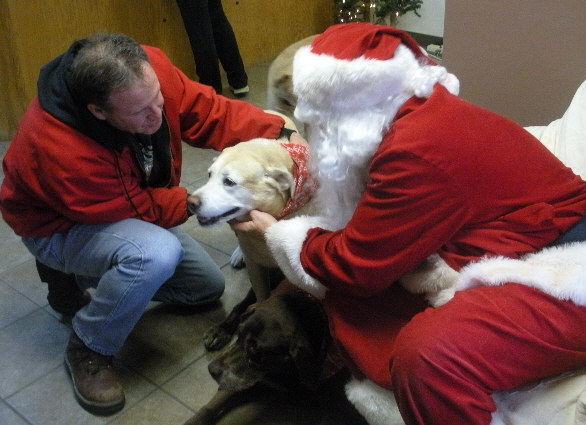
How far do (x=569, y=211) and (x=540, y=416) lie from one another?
1.54 ft

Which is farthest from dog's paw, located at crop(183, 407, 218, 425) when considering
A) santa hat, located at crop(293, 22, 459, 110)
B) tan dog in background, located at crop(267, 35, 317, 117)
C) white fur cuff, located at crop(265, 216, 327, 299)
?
tan dog in background, located at crop(267, 35, 317, 117)

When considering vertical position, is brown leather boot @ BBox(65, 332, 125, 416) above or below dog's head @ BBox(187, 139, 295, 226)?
below

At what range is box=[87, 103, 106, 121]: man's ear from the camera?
1589 millimetres

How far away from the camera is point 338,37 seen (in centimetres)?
138

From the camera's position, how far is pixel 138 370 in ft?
6.45

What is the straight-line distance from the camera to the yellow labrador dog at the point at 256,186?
5.91 ft

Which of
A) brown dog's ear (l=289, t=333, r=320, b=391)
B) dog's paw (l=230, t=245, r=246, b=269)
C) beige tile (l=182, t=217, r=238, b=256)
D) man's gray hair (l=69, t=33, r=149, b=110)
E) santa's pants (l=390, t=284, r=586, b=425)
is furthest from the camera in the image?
beige tile (l=182, t=217, r=238, b=256)

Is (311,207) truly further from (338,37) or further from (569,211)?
(569,211)

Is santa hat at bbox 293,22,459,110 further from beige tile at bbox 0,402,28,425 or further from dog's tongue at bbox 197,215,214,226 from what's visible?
beige tile at bbox 0,402,28,425

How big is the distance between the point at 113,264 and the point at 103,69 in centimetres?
58

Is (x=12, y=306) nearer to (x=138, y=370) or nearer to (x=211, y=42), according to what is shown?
(x=138, y=370)

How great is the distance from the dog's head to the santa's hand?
41mm

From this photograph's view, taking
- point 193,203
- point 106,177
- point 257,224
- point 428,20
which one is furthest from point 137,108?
point 428,20

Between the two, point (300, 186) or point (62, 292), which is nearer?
point (300, 186)
